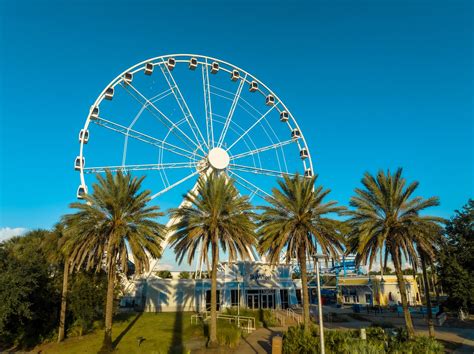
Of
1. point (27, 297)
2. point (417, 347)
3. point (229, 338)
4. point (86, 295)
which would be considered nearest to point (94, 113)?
point (86, 295)

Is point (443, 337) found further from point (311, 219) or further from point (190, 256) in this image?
point (190, 256)

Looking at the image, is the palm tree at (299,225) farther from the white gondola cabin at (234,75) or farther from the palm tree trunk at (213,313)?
the white gondola cabin at (234,75)

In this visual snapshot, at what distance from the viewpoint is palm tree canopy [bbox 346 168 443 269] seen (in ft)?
72.5

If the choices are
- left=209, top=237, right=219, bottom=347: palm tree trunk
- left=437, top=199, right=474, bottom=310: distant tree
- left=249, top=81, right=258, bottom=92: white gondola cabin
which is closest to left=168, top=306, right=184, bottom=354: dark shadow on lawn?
left=209, top=237, right=219, bottom=347: palm tree trunk

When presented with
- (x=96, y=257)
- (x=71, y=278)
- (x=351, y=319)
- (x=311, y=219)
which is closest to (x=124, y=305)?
(x=71, y=278)

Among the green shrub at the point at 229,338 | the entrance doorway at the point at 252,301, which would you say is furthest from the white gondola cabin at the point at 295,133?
the green shrub at the point at 229,338

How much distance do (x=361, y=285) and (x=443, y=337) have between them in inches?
1185

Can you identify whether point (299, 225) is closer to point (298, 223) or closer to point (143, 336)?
point (298, 223)

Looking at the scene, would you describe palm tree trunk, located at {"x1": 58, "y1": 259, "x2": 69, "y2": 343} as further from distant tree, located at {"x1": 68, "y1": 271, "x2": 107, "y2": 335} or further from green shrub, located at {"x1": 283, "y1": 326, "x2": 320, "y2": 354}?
green shrub, located at {"x1": 283, "y1": 326, "x2": 320, "y2": 354}

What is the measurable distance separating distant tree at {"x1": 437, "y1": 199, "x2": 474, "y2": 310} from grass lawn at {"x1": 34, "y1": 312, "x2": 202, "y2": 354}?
16.1 metres

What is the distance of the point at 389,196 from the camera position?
75.2 ft

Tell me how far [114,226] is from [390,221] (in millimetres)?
16947

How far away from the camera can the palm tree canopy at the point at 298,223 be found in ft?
77.3

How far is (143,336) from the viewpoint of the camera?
2470 centimetres
